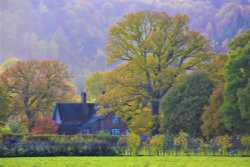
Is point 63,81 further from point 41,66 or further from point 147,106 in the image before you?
point 147,106

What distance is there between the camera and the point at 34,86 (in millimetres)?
66625

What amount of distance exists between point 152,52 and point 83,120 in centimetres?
2066

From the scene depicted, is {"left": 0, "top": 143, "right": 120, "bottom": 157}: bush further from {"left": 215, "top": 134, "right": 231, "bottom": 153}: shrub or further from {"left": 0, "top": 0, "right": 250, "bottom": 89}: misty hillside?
{"left": 0, "top": 0, "right": 250, "bottom": 89}: misty hillside

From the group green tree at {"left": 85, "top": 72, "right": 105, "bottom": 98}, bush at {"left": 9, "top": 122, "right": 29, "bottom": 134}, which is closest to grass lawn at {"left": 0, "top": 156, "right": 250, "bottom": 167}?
bush at {"left": 9, "top": 122, "right": 29, "bottom": 134}

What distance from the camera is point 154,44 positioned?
5209cm

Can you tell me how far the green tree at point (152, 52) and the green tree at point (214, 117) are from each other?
8.87m

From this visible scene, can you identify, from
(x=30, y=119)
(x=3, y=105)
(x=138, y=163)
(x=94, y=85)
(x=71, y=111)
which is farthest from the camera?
(x=94, y=85)

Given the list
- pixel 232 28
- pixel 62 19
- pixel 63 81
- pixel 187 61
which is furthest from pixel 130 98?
pixel 62 19

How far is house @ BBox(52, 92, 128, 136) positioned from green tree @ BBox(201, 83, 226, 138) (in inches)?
902

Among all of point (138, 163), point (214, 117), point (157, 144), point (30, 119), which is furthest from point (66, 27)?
point (138, 163)

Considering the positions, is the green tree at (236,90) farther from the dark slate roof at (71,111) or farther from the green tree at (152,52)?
the dark slate roof at (71,111)

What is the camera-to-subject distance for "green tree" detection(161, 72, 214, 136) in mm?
44375

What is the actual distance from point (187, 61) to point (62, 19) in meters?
99.0

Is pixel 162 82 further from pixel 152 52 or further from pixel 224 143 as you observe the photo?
pixel 224 143
